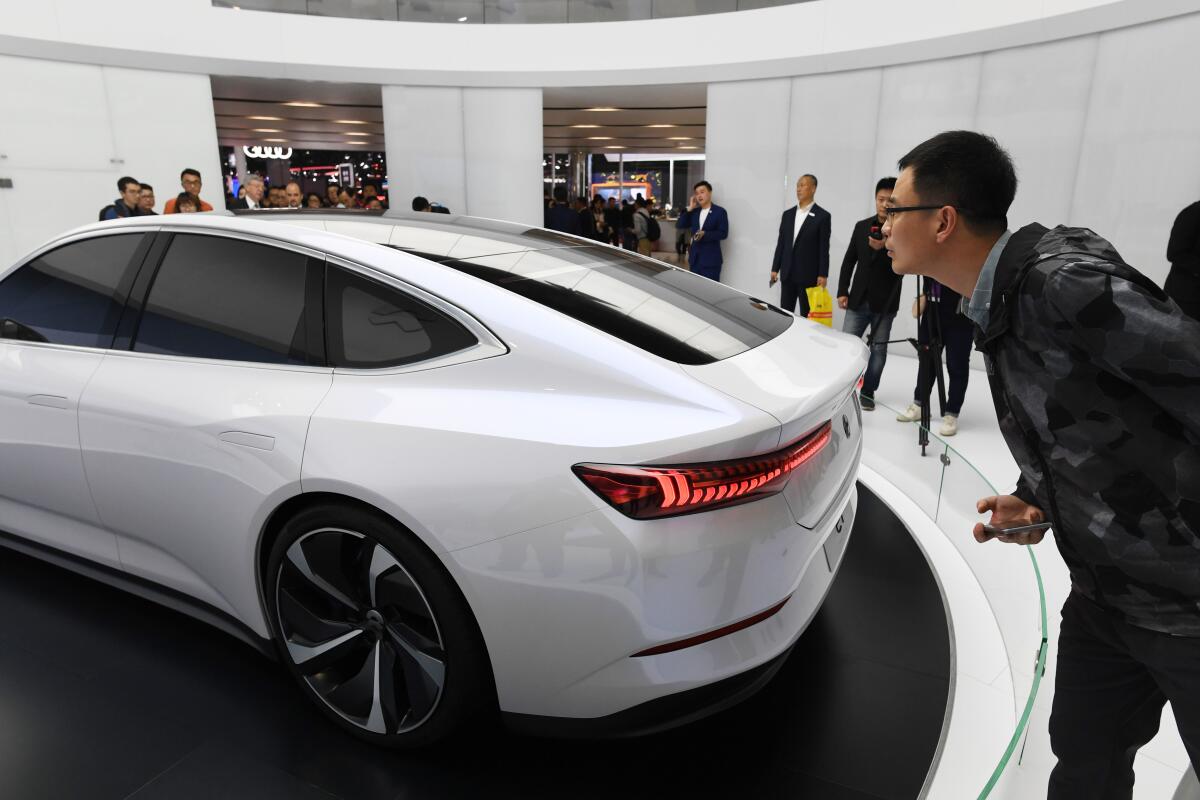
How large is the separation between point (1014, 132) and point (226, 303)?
684cm

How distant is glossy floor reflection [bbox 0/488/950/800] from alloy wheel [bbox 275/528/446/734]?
0.54 feet

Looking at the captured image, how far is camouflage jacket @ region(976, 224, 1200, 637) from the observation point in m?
1.03

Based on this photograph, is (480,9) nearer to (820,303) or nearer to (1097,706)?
(820,303)

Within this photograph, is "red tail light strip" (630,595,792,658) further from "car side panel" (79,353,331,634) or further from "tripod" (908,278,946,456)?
"tripod" (908,278,946,456)

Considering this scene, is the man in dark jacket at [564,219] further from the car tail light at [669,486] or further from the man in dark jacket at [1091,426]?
the man in dark jacket at [1091,426]

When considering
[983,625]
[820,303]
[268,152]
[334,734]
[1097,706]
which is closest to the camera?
[1097,706]

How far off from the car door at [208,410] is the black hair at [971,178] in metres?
1.45

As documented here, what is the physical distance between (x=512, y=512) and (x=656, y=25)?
9.13m

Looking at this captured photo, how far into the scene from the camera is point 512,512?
1597mm


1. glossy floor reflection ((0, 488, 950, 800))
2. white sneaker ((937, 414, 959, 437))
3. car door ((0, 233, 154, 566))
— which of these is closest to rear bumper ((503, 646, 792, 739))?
glossy floor reflection ((0, 488, 950, 800))

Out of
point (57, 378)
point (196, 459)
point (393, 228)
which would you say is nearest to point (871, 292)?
point (393, 228)

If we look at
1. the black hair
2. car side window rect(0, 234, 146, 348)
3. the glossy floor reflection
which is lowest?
the glossy floor reflection

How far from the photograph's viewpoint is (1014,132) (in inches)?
258

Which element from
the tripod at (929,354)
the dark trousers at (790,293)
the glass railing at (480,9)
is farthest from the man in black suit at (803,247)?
the glass railing at (480,9)
